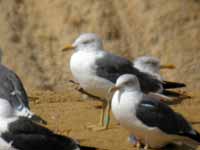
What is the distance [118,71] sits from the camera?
10484 mm

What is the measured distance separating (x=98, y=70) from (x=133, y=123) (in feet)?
5.25

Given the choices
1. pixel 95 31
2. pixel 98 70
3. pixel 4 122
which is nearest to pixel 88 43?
pixel 98 70

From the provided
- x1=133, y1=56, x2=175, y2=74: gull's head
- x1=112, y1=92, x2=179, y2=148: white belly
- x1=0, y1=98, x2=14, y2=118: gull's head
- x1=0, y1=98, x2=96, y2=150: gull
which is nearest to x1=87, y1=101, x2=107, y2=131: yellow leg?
x1=133, y1=56, x2=175, y2=74: gull's head

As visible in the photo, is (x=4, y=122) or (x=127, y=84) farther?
(x=127, y=84)

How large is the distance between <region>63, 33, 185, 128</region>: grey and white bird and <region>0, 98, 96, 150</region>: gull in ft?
6.49

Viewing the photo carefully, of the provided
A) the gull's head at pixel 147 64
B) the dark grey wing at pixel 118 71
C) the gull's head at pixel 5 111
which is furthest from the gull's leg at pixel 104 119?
the gull's head at pixel 5 111

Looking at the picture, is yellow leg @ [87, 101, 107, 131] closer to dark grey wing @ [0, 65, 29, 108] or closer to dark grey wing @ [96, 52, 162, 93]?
dark grey wing @ [96, 52, 162, 93]

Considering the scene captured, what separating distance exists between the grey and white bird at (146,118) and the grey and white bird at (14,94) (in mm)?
892

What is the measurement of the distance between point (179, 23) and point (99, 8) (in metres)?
1.63

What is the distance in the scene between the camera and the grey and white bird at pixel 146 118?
8852 mm

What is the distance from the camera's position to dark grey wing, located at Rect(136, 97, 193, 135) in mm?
8883

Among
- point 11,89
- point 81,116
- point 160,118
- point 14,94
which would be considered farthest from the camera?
point 81,116

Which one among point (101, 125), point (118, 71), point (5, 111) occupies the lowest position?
point (101, 125)

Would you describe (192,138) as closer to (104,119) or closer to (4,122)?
(104,119)
